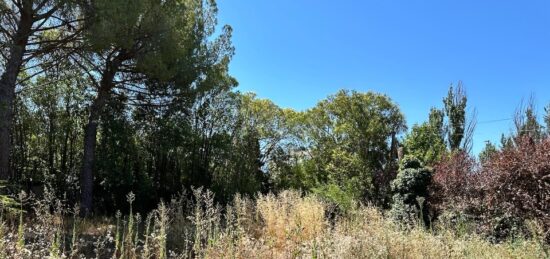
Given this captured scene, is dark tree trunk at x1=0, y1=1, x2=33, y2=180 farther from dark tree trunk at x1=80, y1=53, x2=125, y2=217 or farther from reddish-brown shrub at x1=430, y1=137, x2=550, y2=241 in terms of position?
reddish-brown shrub at x1=430, y1=137, x2=550, y2=241

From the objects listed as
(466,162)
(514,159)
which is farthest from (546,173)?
(466,162)

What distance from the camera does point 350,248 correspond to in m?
3.15

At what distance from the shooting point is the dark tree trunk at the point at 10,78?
7020 mm

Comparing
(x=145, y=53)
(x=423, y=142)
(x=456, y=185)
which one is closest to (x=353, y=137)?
(x=423, y=142)

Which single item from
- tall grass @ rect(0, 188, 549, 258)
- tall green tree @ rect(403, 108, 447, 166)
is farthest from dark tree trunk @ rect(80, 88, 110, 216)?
tall green tree @ rect(403, 108, 447, 166)

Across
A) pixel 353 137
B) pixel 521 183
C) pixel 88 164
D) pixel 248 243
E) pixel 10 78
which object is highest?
pixel 10 78

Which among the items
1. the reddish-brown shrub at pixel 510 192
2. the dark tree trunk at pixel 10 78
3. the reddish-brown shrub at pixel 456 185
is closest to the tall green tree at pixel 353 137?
the reddish-brown shrub at pixel 456 185

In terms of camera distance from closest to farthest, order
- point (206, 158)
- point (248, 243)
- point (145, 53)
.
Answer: point (248, 243), point (145, 53), point (206, 158)

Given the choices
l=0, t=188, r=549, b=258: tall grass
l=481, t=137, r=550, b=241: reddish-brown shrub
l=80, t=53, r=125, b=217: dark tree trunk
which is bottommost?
l=0, t=188, r=549, b=258: tall grass

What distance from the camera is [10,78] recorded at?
719cm

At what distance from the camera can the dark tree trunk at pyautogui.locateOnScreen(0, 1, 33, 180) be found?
7020mm

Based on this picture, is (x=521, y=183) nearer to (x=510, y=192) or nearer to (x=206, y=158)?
(x=510, y=192)

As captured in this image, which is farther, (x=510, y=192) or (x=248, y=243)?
(x=510, y=192)

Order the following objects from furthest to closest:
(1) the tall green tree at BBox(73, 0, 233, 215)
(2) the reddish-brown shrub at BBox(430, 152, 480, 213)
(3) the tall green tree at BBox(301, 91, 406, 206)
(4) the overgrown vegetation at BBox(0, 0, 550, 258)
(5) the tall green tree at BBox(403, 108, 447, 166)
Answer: (3) the tall green tree at BBox(301, 91, 406, 206) → (5) the tall green tree at BBox(403, 108, 447, 166) → (1) the tall green tree at BBox(73, 0, 233, 215) → (2) the reddish-brown shrub at BBox(430, 152, 480, 213) → (4) the overgrown vegetation at BBox(0, 0, 550, 258)
